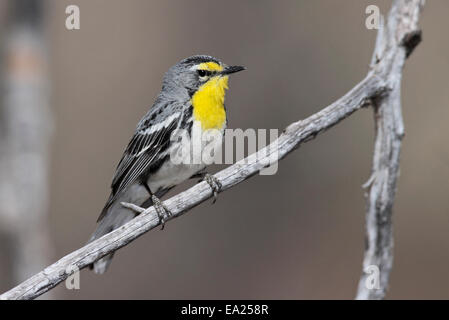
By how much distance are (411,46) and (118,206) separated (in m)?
2.77

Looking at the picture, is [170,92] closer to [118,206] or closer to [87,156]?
[118,206]

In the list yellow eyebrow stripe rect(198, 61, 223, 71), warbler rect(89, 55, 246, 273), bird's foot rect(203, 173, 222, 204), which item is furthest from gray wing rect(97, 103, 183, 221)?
bird's foot rect(203, 173, 222, 204)

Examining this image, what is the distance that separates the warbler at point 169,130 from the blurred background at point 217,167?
3124 mm

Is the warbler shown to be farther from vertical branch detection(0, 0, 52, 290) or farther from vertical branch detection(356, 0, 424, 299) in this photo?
vertical branch detection(0, 0, 52, 290)

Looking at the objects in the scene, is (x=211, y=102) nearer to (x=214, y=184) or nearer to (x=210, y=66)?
(x=210, y=66)

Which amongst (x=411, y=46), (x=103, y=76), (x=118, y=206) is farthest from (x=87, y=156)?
(x=411, y=46)

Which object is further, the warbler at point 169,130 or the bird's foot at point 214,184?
the warbler at point 169,130

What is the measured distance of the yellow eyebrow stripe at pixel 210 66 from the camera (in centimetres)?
526

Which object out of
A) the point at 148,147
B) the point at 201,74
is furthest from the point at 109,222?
the point at 201,74

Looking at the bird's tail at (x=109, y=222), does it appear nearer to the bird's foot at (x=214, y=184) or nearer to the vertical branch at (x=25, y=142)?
the bird's foot at (x=214, y=184)

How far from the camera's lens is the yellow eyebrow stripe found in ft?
17.3

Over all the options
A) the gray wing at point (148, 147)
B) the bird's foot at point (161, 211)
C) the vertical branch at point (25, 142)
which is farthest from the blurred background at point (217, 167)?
the bird's foot at point (161, 211)

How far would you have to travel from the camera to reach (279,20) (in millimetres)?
9578

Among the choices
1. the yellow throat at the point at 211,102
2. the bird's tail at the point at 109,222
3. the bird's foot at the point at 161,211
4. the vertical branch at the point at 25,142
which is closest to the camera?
the bird's foot at the point at 161,211
